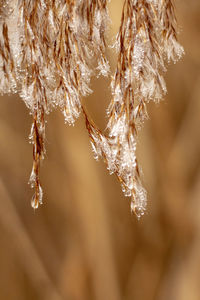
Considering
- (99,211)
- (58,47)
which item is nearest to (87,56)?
(58,47)

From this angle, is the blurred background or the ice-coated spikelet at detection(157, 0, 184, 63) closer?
the ice-coated spikelet at detection(157, 0, 184, 63)

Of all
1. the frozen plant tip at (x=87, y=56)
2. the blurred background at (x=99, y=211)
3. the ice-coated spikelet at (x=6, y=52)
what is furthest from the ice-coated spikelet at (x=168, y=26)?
the blurred background at (x=99, y=211)

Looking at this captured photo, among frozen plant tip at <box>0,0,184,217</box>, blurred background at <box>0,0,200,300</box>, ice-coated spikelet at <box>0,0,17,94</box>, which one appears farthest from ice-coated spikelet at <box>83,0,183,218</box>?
blurred background at <box>0,0,200,300</box>

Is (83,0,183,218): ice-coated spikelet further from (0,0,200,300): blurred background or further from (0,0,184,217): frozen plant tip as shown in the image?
(0,0,200,300): blurred background

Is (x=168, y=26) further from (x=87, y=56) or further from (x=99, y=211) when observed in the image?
(x=99, y=211)

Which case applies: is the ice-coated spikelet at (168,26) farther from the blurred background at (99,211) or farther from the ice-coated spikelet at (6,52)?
the blurred background at (99,211)

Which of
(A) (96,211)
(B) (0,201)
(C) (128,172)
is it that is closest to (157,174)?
(A) (96,211)
